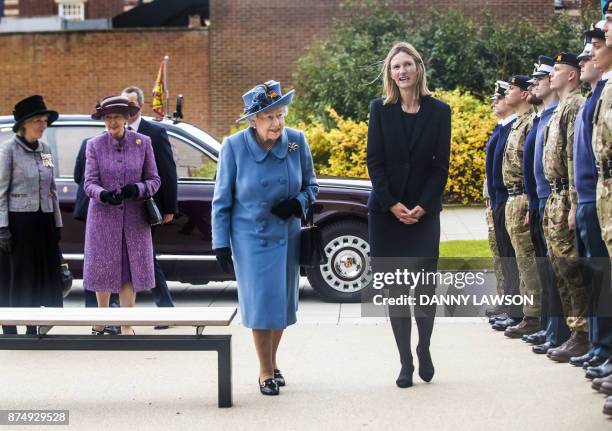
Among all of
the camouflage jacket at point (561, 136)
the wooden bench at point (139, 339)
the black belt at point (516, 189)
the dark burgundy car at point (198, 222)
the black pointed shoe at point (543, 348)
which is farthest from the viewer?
the dark burgundy car at point (198, 222)

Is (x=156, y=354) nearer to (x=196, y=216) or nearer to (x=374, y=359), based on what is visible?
(x=374, y=359)

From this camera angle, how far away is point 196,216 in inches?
459

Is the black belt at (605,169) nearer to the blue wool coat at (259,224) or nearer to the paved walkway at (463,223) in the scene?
the blue wool coat at (259,224)

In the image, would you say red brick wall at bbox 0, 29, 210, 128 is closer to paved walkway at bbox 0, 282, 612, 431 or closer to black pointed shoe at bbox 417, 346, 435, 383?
paved walkway at bbox 0, 282, 612, 431

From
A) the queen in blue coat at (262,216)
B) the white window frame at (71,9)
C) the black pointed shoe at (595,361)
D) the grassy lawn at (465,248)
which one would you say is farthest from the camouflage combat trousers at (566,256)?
the white window frame at (71,9)

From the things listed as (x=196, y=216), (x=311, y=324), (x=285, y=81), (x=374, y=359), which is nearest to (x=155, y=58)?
(x=285, y=81)

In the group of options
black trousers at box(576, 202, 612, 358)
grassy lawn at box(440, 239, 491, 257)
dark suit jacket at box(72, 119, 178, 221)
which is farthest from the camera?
grassy lawn at box(440, 239, 491, 257)

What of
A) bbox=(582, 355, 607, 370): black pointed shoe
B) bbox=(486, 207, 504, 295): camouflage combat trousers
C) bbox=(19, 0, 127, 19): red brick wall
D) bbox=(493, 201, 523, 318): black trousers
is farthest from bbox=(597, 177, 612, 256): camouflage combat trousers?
bbox=(19, 0, 127, 19): red brick wall

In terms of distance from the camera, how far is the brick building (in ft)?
92.1

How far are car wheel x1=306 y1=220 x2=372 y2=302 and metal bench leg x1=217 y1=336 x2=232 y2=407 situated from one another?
498 centimetres

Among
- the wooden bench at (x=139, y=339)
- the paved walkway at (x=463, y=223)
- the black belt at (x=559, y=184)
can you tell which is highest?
the black belt at (x=559, y=184)

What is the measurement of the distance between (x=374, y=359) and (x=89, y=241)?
2484 mm

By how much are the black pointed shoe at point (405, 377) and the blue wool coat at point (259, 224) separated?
78 cm

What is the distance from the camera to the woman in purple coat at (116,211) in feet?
29.7
